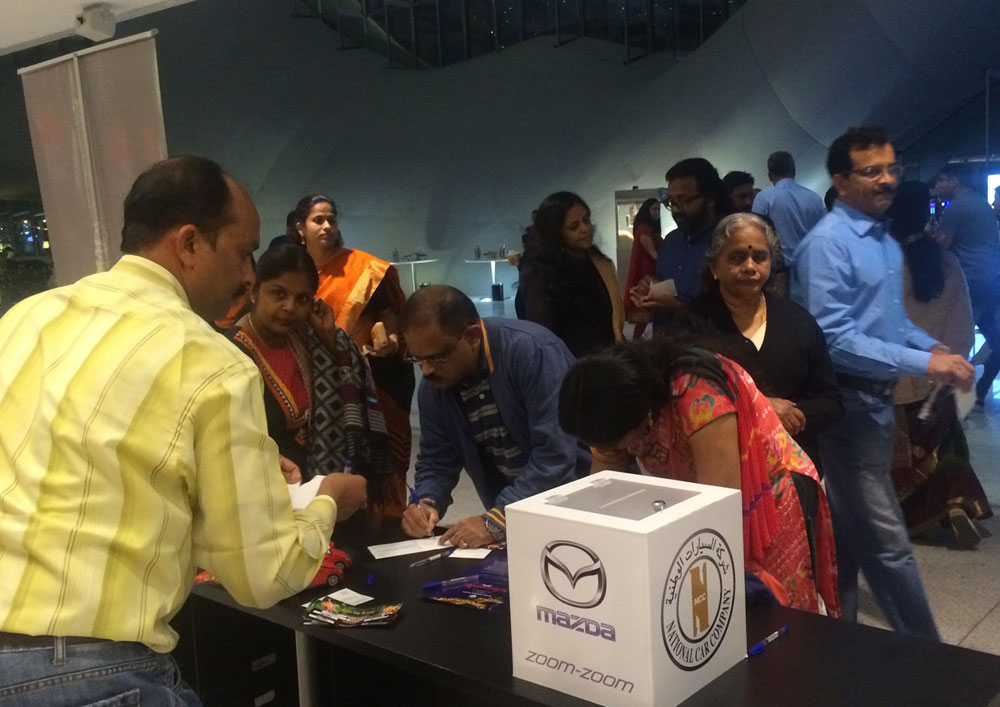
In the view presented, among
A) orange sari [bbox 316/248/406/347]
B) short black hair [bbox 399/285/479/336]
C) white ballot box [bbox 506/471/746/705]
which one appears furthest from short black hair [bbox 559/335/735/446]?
orange sari [bbox 316/248/406/347]

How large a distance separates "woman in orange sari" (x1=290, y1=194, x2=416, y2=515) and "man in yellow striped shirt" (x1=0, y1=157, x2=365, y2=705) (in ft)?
6.11

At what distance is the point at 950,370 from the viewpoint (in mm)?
2367

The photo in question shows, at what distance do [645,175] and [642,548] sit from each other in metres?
2.14

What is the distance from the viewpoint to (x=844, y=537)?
2486mm

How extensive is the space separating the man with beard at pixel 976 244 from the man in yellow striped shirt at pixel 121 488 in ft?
6.27

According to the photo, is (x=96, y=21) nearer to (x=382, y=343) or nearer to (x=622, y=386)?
(x=382, y=343)

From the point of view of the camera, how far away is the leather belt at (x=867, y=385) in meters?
2.43

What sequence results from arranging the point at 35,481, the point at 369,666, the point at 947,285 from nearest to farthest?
the point at 35,481 → the point at 369,666 → the point at 947,285

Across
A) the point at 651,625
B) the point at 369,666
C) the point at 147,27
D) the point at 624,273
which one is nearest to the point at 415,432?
the point at 624,273

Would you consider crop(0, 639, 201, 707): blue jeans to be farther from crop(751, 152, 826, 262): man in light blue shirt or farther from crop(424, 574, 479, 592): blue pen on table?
crop(751, 152, 826, 262): man in light blue shirt

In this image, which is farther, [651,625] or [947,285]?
[947,285]

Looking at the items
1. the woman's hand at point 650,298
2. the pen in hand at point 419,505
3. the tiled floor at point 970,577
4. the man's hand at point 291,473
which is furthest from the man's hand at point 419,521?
the tiled floor at point 970,577

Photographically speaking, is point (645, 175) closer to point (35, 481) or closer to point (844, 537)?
point (844, 537)

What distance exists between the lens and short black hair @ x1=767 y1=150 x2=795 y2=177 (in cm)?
261
